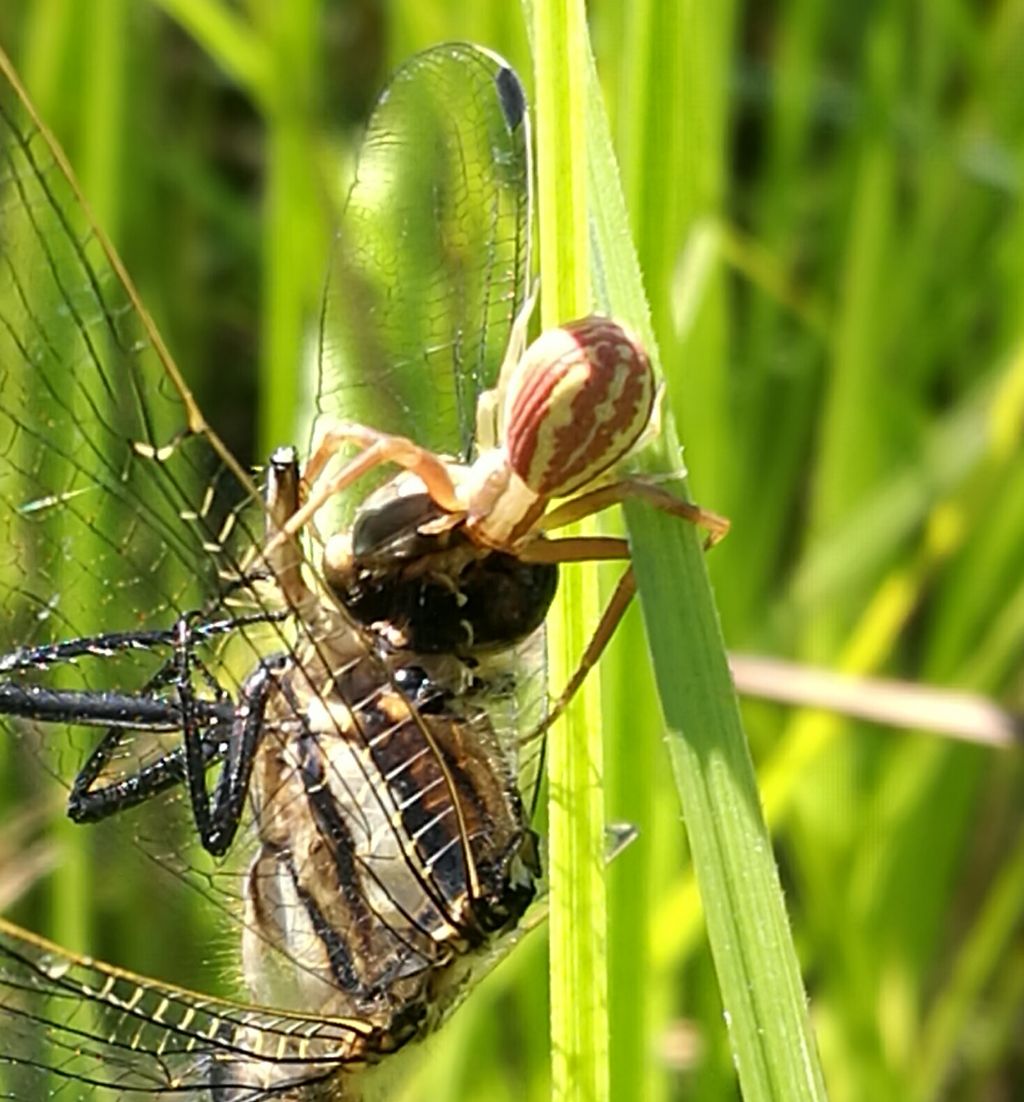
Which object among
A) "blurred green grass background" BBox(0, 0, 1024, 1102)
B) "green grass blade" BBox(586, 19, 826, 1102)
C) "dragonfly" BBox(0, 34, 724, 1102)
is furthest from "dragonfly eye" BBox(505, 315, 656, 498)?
"blurred green grass background" BBox(0, 0, 1024, 1102)

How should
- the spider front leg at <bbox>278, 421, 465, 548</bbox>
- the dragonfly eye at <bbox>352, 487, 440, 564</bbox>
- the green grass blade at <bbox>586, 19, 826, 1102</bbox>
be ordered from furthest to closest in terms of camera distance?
the dragonfly eye at <bbox>352, 487, 440, 564</bbox>, the spider front leg at <bbox>278, 421, 465, 548</bbox>, the green grass blade at <bbox>586, 19, 826, 1102</bbox>

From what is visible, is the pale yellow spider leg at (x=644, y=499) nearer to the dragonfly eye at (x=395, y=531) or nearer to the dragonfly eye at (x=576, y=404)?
the dragonfly eye at (x=576, y=404)

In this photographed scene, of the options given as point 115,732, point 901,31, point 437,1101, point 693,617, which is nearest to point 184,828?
point 115,732

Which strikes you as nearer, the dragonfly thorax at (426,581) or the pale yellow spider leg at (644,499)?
the pale yellow spider leg at (644,499)

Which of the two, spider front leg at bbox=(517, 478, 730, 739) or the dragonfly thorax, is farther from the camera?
the dragonfly thorax

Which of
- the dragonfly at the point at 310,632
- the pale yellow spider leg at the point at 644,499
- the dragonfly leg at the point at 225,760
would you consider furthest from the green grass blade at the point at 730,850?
the dragonfly leg at the point at 225,760

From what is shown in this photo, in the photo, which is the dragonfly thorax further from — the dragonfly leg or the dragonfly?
the dragonfly leg

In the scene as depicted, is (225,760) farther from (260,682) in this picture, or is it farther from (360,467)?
(360,467)

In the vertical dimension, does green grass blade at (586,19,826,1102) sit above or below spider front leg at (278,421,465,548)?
below
